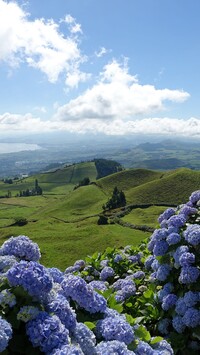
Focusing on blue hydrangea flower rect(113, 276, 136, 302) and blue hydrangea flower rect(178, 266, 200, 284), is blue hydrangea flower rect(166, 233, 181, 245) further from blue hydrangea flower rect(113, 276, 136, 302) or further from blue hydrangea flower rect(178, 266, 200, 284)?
blue hydrangea flower rect(113, 276, 136, 302)

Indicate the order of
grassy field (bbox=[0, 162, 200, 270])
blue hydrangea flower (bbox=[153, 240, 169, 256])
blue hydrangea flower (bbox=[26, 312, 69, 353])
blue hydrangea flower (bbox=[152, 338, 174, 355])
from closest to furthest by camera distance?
blue hydrangea flower (bbox=[26, 312, 69, 353])
blue hydrangea flower (bbox=[152, 338, 174, 355])
blue hydrangea flower (bbox=[153, 240, 169, 256])
grassy field (bbox=[0, 162, 200, 270])

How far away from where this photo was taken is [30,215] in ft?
470

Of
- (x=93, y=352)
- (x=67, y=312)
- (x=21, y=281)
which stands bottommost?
(x=93, y=352)

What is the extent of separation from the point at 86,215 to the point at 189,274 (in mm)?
115697

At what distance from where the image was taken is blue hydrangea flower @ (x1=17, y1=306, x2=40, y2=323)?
16.5 feet

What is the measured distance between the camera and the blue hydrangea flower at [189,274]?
31.3 ft

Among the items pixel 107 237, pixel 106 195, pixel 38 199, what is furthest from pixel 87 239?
pixel 38 199

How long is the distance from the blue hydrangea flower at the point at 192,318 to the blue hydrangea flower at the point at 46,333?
5382mm

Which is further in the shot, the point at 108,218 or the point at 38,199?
the point at 38,199

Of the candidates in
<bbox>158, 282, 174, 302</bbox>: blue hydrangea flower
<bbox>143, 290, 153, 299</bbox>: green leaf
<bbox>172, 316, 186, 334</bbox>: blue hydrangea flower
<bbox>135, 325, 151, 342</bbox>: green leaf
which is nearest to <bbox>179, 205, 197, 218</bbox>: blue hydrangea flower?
<bbox>158, 282, 174, 302</bbox>: blue hydrangea flower

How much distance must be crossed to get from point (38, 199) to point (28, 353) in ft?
601

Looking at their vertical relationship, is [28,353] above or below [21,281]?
below

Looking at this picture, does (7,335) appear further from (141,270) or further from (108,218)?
(108,218)

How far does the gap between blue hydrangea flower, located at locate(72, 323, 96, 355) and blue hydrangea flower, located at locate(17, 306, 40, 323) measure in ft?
2.59
